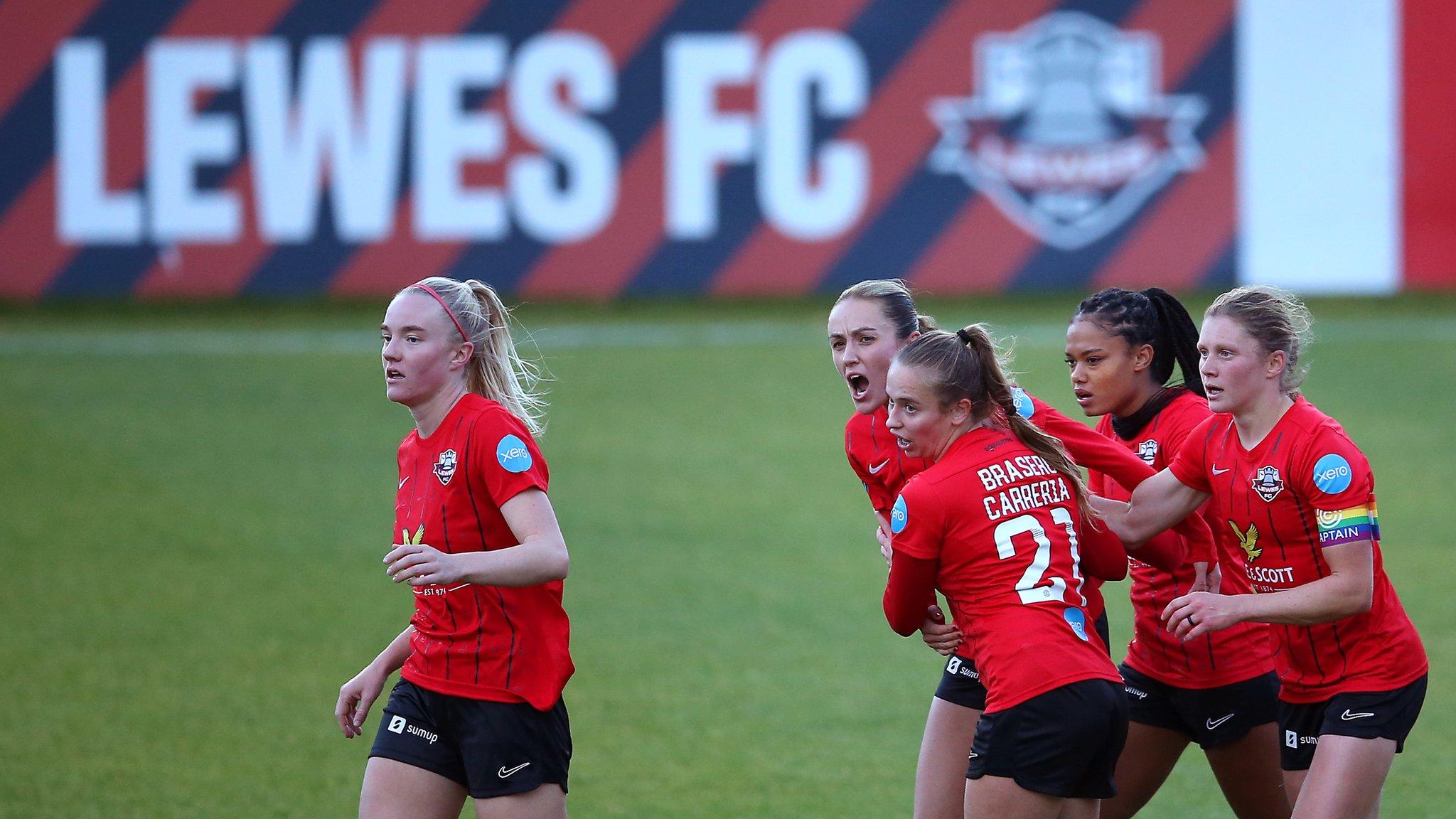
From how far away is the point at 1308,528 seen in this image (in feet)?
13.4

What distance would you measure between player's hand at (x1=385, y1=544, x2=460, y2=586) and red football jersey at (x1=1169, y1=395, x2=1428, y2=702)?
2.00 m

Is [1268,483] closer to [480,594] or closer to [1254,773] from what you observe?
[1254,773]

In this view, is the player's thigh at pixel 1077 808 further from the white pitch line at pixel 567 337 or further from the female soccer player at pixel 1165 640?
the white pitch line at pixel 567 337

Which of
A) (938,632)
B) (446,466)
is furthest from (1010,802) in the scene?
(446,466)

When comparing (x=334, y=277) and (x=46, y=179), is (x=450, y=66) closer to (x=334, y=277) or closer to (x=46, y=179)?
(x=334, y=277)

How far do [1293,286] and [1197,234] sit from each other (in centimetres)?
122

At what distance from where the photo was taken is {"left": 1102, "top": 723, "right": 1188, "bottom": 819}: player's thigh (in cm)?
474

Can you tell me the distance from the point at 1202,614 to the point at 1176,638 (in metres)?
0.70

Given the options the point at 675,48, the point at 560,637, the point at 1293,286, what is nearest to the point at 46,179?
the point at 675,48

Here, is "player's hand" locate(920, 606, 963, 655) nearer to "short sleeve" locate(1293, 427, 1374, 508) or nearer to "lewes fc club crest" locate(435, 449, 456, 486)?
"short sleeve" locate(1293, 427, 1374, 508)

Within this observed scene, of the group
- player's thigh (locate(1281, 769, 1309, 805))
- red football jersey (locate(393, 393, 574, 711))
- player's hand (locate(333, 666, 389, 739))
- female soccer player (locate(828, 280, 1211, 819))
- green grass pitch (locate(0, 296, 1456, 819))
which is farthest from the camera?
green grass pitch (locate(0, 296, 1456, 819))

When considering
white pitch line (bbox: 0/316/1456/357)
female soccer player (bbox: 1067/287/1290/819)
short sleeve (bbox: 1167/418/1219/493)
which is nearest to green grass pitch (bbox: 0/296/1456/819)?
white pitch line (bbox: 0/316/1456/357)

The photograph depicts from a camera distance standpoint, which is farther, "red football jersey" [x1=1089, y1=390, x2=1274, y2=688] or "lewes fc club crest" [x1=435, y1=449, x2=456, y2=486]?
"red football jersey" [x1=1089, y1=390, x2=1274, y2=688]

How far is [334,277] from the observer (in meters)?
17.5
